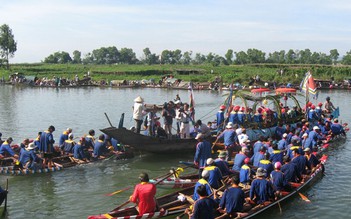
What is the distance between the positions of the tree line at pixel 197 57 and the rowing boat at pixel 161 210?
318 ft

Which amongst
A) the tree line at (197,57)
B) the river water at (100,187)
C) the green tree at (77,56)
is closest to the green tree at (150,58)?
the tree line at (197,57)

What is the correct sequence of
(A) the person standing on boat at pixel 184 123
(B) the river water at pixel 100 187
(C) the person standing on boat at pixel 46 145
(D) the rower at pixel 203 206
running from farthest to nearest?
(A) the person standing on boat at pixel 184 123 < (C) the person standing on boat at pixel 46 145 < (B) the river water at pixel 100 187 < (D) the rower at pixel 203 206

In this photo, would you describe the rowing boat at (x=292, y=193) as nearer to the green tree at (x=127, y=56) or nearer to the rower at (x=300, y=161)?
the rower at (x=300, y=161)

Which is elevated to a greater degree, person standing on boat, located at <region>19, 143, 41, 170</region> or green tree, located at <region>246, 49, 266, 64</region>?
green tree, located at <region>246, 49, 266, 64</region>

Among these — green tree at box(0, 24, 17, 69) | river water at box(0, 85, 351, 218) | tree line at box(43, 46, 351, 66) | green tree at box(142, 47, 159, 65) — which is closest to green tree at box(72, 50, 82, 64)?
tree line at box(43, 46, 351, 66)

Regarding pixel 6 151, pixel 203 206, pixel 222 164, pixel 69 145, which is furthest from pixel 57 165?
pixel 203 206

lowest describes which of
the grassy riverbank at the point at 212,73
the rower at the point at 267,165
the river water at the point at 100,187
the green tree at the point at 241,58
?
the river water at the point at 100,187

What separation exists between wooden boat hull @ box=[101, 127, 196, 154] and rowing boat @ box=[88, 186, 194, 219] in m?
6.27

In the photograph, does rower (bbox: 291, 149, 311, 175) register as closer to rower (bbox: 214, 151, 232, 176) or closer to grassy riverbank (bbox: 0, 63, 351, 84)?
rower (bbox: 214, 151, 232, 176)

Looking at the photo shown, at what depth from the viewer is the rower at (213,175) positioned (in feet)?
40.8

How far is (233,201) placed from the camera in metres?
11.1

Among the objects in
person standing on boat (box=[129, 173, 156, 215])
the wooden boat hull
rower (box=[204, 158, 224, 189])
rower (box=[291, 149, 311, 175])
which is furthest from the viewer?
the wooden boat hull

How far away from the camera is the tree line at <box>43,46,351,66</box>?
385 ft

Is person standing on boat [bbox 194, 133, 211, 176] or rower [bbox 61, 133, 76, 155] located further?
rower [bbox 61, 133, 76, 155]
